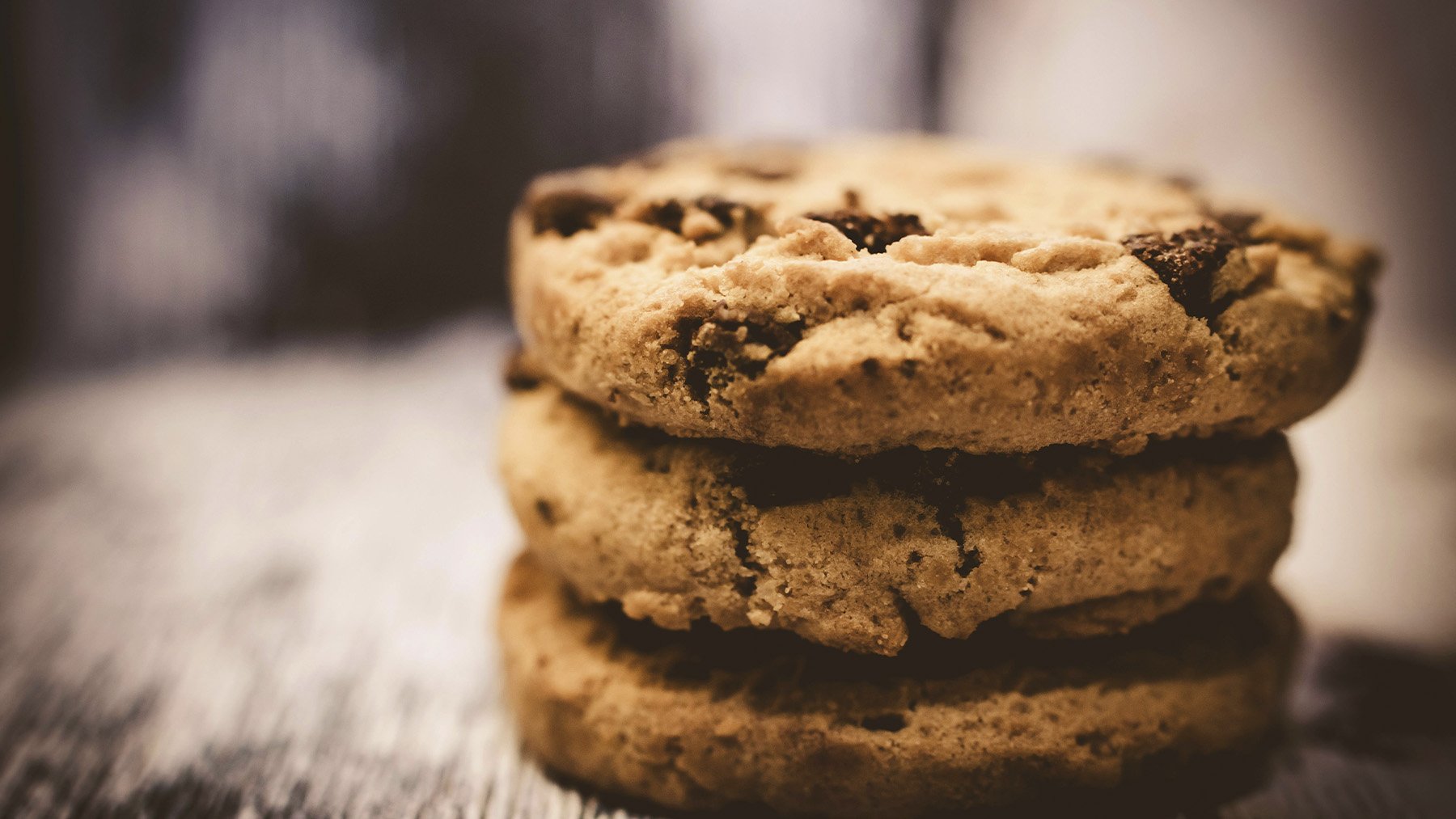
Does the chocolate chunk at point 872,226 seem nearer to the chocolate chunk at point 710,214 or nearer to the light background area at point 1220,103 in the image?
the chocolate chunk at point 710,214

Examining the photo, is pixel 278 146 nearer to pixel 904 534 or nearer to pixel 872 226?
pixel 872 226

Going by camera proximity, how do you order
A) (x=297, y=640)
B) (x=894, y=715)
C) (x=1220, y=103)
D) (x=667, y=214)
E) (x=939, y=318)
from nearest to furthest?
(x=939, y=318), (x=894, y=715), (x=667, y=214), (x=297, y=640), (x=1220, y=103)

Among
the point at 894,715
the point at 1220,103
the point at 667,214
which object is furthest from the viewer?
the point at 1220,103

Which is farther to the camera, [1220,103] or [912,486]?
[1220,103]

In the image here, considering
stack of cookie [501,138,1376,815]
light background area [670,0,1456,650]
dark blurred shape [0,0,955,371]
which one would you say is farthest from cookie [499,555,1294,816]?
dark blurred shape [0,0,955,371]

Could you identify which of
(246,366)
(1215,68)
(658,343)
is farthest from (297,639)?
(1215,68)

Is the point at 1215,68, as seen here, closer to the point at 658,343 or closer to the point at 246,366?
the point at 658,343

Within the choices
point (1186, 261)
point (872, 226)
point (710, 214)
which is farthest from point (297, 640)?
point (1186, 261)
